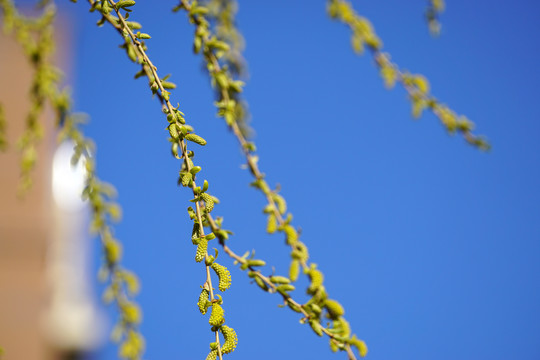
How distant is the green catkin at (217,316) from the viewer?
18.9 inches

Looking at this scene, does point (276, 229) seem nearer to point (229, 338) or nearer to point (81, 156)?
point (229, 338)

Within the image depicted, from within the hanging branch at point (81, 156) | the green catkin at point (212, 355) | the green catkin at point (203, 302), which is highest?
the hanging branch at point (81, 156)

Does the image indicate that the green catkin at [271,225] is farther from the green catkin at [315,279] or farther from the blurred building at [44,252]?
the blurred building at [44,252]

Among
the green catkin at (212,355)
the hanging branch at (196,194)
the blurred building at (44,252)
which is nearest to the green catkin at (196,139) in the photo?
the hanging branch at (196,194)

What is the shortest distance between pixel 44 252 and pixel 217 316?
20.8 ft

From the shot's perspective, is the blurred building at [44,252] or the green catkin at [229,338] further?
the blurred building at [44,252]

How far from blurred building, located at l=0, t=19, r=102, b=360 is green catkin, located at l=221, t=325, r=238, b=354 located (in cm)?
565

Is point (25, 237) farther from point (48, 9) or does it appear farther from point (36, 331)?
point (48, 9)

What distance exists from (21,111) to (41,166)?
75 centimetres

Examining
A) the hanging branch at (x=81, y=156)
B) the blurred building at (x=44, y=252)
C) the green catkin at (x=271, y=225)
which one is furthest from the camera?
the blurred building at (x=44, y=252)

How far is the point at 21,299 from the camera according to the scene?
5801mm

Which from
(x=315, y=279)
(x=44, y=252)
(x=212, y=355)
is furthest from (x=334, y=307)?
(x=44, y=252)

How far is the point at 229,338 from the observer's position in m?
0.49

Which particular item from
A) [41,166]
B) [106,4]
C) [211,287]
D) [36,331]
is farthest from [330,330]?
[41,166]
